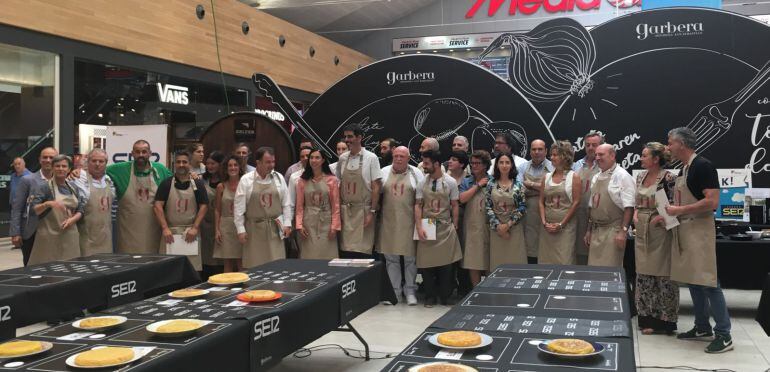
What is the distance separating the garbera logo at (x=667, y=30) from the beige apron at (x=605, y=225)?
214 cm

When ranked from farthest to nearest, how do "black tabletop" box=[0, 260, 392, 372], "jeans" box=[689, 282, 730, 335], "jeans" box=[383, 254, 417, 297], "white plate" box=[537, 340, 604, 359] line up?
"jeans" box=[383, 254, 417, 297]
"jeans" box=[689, 282, 730, 335]
"black tabletop" box=[0, 260, 392, 372]
"white plate" box=[537, 340, 604, 359]

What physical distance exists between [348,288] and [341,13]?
44.1ft

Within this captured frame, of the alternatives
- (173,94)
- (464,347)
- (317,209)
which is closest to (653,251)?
(317,209)

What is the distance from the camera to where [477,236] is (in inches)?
238

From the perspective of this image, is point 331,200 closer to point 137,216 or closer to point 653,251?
point 137,216

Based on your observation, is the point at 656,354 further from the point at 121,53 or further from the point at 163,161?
the point at 121,53

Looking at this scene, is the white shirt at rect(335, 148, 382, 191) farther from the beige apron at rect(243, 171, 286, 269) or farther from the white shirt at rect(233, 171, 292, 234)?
the beige apron at rect(243, 171, 286, 269)

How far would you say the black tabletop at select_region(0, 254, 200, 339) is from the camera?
3.12 meters

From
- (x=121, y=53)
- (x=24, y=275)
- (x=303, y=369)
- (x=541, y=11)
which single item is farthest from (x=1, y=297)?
(x=541, y=11)

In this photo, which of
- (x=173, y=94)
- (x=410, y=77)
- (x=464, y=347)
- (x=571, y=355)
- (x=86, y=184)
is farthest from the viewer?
(x=173, y=94)

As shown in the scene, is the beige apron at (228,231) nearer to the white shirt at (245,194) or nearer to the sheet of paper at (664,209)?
the white shirt at (245,194)

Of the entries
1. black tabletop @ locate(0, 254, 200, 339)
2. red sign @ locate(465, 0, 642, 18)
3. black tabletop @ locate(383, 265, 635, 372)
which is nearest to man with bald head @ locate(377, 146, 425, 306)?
black tabletop @ locate(0, 254, 200, 339)

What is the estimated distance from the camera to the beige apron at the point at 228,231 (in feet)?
19.8

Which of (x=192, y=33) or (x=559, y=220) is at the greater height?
(x=192, y=33)
